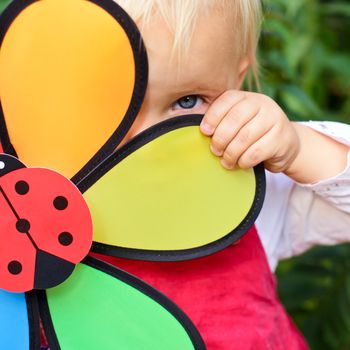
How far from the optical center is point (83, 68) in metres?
0.55

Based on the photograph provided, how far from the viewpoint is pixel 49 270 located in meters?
0.54

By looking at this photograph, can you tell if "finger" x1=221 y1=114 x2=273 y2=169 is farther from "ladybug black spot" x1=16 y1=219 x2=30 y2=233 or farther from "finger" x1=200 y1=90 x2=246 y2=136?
"ladybug black spot" x1=16 y1=219 x2=30 y2=233

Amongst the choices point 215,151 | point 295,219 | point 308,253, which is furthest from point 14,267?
point 308,253

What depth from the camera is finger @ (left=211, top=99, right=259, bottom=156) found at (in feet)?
1.89

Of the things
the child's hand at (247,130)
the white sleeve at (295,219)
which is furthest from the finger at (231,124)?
the white sleeve at (295,219)

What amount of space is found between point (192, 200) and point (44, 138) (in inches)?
5.5

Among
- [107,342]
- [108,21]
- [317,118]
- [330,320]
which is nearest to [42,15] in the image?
[108,21]

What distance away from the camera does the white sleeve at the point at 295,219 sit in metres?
0.71

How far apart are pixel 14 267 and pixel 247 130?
9.2 inches

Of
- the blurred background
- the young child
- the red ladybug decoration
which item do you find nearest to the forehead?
the young child

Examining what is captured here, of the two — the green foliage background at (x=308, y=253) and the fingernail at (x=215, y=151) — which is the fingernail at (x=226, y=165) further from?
the green foliage background at (x=308, y=253)

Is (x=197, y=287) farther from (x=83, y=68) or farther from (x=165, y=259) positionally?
(x=83, y=68)

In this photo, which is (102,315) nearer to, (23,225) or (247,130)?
(23,225)

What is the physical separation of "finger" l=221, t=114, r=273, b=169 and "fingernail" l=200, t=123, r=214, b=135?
0.02m
